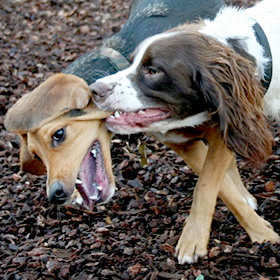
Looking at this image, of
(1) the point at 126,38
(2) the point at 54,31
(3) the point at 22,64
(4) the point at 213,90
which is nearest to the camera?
(4) the point at 213,90

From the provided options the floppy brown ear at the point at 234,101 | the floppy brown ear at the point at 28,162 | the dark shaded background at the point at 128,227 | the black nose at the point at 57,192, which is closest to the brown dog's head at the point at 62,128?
the black nose at the point at 57,192

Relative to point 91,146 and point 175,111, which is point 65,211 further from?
point 175,111

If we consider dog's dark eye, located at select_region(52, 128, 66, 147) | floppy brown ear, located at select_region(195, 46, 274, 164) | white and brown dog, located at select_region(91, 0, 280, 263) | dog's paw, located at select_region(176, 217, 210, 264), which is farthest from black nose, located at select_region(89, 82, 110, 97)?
dog's paw, located at select_region(176, 217, 210, 264)

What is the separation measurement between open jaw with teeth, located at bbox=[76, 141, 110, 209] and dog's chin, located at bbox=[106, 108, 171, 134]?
18 centimetres

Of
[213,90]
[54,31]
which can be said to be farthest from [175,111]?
[54,31]

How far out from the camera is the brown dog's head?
372 cm

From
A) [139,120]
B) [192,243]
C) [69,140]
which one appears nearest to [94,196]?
[69,140]

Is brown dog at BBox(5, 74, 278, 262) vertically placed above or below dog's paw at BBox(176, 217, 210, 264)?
above

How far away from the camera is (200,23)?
13.7ft

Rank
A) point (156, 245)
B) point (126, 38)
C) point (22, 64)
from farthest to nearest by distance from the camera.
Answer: point (22, 64) < point (126, 38) < point (156, 245)

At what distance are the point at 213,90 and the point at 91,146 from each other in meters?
0.78

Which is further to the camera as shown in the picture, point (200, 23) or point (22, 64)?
point (22, 64)

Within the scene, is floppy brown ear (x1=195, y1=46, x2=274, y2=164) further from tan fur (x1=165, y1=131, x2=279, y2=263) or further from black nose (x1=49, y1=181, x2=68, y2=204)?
black nose (x1=49, y1=181, x2=68, y2=204)

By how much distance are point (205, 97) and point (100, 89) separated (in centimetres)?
59
